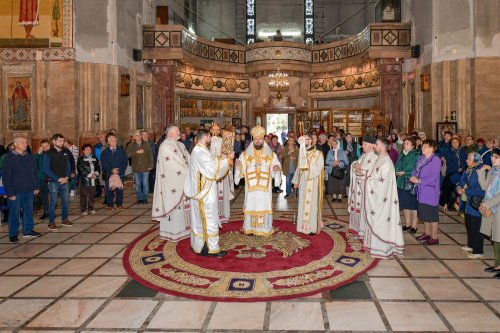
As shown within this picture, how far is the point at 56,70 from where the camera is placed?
14.4 meters

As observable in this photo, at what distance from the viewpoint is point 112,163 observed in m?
10.5

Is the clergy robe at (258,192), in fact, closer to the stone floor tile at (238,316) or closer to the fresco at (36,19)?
the stone floor tile at (238,316)

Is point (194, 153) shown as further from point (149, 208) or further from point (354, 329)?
point (149, 208)

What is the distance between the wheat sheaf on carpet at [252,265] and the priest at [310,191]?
21 cm

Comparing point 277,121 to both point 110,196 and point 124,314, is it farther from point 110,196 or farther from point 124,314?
point 124,314

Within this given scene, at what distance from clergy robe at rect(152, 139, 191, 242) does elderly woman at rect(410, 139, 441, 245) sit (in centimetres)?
396

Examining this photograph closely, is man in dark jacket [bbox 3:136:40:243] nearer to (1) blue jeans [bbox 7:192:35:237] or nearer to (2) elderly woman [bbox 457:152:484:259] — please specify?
(1) blue jeans [bbox 7:192:35:237]

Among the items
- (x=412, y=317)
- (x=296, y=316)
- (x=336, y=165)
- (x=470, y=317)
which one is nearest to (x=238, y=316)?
(x=296, y=316)

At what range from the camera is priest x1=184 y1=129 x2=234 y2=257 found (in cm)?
666

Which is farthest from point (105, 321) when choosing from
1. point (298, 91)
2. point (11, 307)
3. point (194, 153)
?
point (298, 91)

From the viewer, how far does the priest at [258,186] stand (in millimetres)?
7926

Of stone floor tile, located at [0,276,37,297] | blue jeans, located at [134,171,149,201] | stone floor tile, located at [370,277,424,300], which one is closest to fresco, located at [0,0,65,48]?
blue jeans, located at [134,171,149,201]

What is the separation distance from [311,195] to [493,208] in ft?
10.1

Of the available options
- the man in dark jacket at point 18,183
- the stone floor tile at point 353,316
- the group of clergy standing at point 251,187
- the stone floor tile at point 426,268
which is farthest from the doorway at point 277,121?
the stone floor tile at point 353,316
